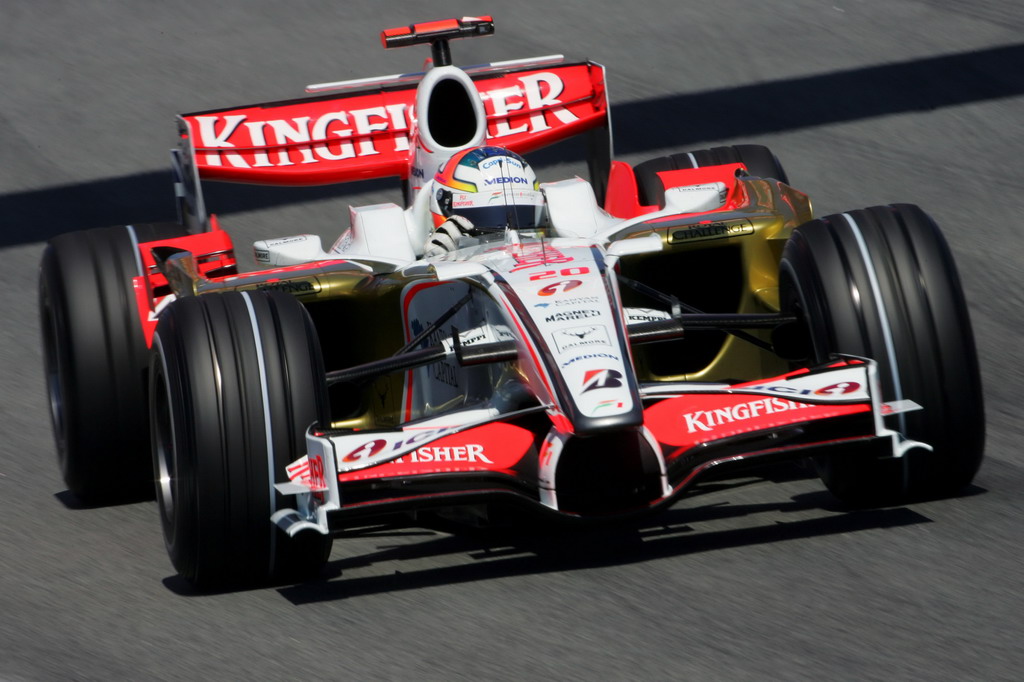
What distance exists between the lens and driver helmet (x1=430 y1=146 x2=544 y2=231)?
7426 millimetres

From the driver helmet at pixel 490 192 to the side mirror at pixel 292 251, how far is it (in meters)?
0.65

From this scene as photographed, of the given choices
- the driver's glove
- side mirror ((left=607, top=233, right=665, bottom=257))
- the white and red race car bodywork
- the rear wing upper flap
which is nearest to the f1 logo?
the white and red race car bodywork

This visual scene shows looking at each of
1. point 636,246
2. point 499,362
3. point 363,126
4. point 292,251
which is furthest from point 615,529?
point 363,126

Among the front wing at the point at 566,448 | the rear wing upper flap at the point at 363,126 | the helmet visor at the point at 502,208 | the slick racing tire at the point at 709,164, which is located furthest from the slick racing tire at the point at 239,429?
the slick racing tire at the point at 709,164

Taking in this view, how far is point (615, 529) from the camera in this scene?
6.59 meters

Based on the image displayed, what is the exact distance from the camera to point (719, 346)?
763cm

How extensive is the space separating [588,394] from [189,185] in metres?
4.10

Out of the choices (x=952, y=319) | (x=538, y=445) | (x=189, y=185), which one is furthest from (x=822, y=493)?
(x=189, y=185)

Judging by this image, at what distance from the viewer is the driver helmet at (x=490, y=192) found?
7.43 meters

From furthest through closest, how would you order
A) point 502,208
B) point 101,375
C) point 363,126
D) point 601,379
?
point 363,126, point 101,375, point 502,208, point 601,379

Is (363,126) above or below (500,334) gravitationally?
above

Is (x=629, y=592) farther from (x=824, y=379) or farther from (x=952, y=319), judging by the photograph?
(x=952, y=319)

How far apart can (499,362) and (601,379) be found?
0.66 m

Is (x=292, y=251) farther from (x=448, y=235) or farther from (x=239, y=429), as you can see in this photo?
(x=239, y=429)
